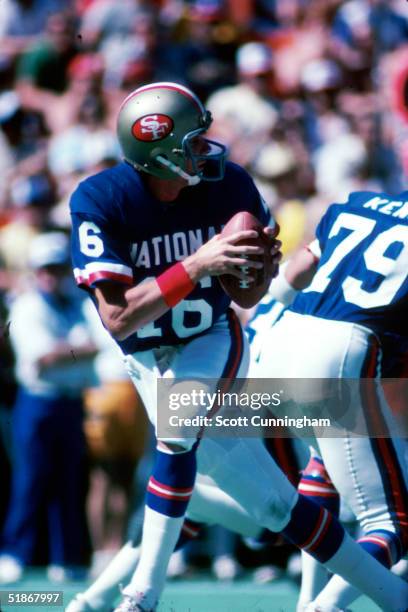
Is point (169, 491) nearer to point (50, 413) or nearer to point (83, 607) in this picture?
point (83, 607)

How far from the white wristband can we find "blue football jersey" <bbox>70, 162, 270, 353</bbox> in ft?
1.26

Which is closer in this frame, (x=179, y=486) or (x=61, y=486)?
(x=179, y=486)

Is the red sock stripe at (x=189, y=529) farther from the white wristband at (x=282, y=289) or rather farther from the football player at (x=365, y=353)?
the white wristband at (x=282, y=289)

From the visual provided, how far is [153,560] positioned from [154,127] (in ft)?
4.88

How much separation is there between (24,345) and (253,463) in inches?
91.1

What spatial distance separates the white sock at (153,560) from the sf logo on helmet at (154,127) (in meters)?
1.29

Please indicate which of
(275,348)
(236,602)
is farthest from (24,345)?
(275,348)

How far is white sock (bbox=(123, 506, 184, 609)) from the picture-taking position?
422 cm

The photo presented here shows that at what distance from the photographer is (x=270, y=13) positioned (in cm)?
878

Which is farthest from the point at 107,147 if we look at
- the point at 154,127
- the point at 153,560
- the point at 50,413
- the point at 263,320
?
the point at 153,560

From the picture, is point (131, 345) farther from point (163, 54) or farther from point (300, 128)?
point (163, 54)

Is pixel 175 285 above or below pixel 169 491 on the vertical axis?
above

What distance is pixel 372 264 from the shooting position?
14.3 feet

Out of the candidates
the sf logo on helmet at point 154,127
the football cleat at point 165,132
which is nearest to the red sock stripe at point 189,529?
the football cleat at point 165,132
